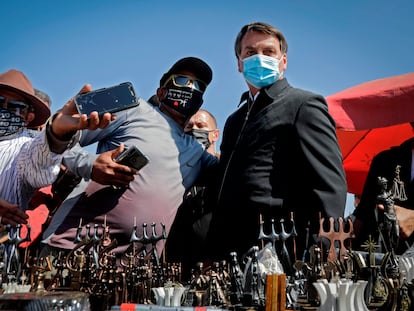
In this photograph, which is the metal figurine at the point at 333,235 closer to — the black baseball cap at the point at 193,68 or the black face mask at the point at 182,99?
the black face mask at the point at 182,99

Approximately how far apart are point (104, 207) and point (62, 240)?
10.2 inches

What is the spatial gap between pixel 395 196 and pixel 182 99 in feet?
4.36

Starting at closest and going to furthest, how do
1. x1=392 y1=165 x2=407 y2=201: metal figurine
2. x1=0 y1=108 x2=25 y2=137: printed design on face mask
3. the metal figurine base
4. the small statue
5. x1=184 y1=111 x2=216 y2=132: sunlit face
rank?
the metal figurine base < the small statue < x1=392 y1=165 x2=407 y2=201: metal figurine < x1=0 y1=108 x2=25 y2=137: printed design on face mask < x1=184 y1=111 x2=216 y2=132: sunlit face

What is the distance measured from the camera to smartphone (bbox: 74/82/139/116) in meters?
2.12

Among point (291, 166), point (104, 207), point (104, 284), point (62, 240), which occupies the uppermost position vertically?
point (291, 166)

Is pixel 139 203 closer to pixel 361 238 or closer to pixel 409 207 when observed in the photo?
pixel 361 238

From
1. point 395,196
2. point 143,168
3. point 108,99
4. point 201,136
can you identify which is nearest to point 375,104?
point 201,136

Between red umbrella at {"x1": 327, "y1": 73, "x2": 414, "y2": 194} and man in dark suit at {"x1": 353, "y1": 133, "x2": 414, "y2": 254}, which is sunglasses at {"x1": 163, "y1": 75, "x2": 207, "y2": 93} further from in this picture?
red umbrella at {"x1": 327, "y1": 73, "x2": 414, "y2": 194}

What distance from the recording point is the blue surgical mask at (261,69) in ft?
9.43

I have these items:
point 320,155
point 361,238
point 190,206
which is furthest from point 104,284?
point 361,238

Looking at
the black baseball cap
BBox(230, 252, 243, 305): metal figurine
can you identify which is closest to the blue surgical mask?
the black baseball cap

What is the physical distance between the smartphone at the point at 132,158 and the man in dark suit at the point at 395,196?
3.63 feet

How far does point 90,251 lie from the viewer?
2.13m

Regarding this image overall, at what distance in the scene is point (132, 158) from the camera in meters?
2.49
